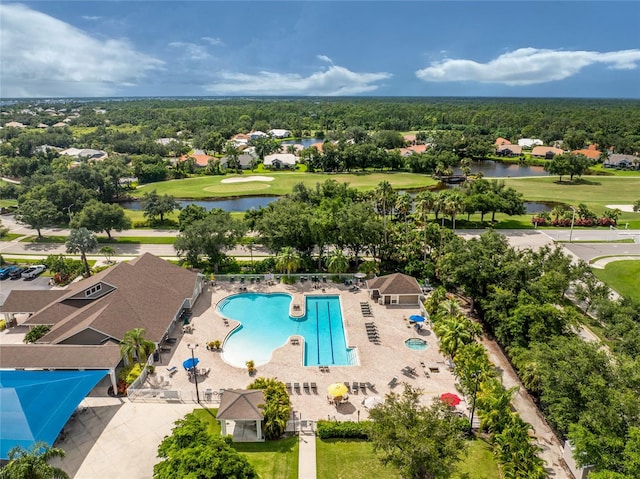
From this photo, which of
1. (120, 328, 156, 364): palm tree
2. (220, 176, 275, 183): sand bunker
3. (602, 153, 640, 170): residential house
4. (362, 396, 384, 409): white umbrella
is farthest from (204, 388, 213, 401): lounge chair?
(602, 153, 640, 170): residential house

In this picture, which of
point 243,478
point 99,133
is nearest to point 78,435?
point 243,478

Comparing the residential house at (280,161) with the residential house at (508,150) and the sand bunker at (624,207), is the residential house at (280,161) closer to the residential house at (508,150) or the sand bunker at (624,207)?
the residential house at (508,150)

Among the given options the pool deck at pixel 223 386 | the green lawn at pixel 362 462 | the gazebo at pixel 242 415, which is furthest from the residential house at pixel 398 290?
the gazebo at pixel 242 415

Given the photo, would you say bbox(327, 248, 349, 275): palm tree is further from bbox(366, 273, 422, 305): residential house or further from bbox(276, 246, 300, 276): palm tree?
bbox(366, 273, 422, 305): residential house

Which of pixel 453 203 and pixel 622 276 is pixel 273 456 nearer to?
pixel 453 203

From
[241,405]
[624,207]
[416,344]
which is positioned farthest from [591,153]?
[241,405]

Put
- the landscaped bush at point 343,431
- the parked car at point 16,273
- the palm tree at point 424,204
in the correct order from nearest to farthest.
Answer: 1. the landscaped bush at point 343,431
2. the parked car at point 16,273
3. the palm tree at point 424,204
